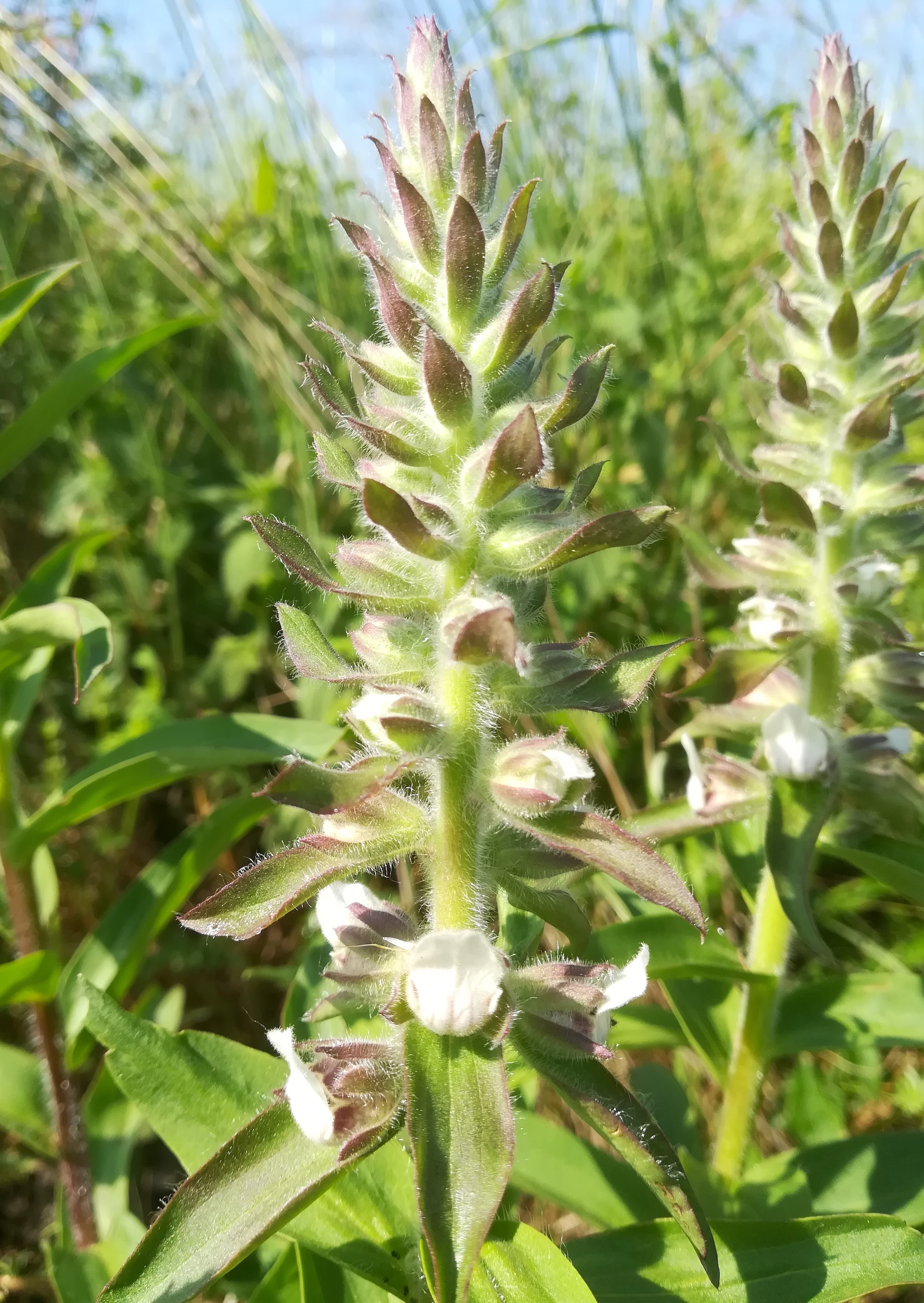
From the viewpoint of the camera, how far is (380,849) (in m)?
1.25

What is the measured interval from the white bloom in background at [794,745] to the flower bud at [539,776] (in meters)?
0.74

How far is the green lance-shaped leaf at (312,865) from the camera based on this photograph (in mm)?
1174

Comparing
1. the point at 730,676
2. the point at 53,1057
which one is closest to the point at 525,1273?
the point at 730,676

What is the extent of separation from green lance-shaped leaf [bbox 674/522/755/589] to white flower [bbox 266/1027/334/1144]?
1315 mm

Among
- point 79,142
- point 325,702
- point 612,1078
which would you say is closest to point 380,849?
point 612,1078

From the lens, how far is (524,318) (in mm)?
1215

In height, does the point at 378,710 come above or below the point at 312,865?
above

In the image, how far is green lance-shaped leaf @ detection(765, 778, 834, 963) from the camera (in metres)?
1.61

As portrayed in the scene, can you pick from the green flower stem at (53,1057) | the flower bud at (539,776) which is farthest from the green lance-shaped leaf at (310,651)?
the green flower stem at (53,1057)

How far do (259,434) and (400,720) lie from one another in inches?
122

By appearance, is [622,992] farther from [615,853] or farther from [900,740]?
[900,740]

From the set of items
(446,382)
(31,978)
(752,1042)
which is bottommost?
(752,1042)

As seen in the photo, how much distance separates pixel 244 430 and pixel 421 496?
10.9 ft

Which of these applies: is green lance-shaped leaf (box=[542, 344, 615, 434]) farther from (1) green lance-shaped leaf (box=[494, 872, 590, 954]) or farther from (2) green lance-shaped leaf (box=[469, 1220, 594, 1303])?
(2) green lance-shaped leaf (box=[469, 1220, 594, 1303])
